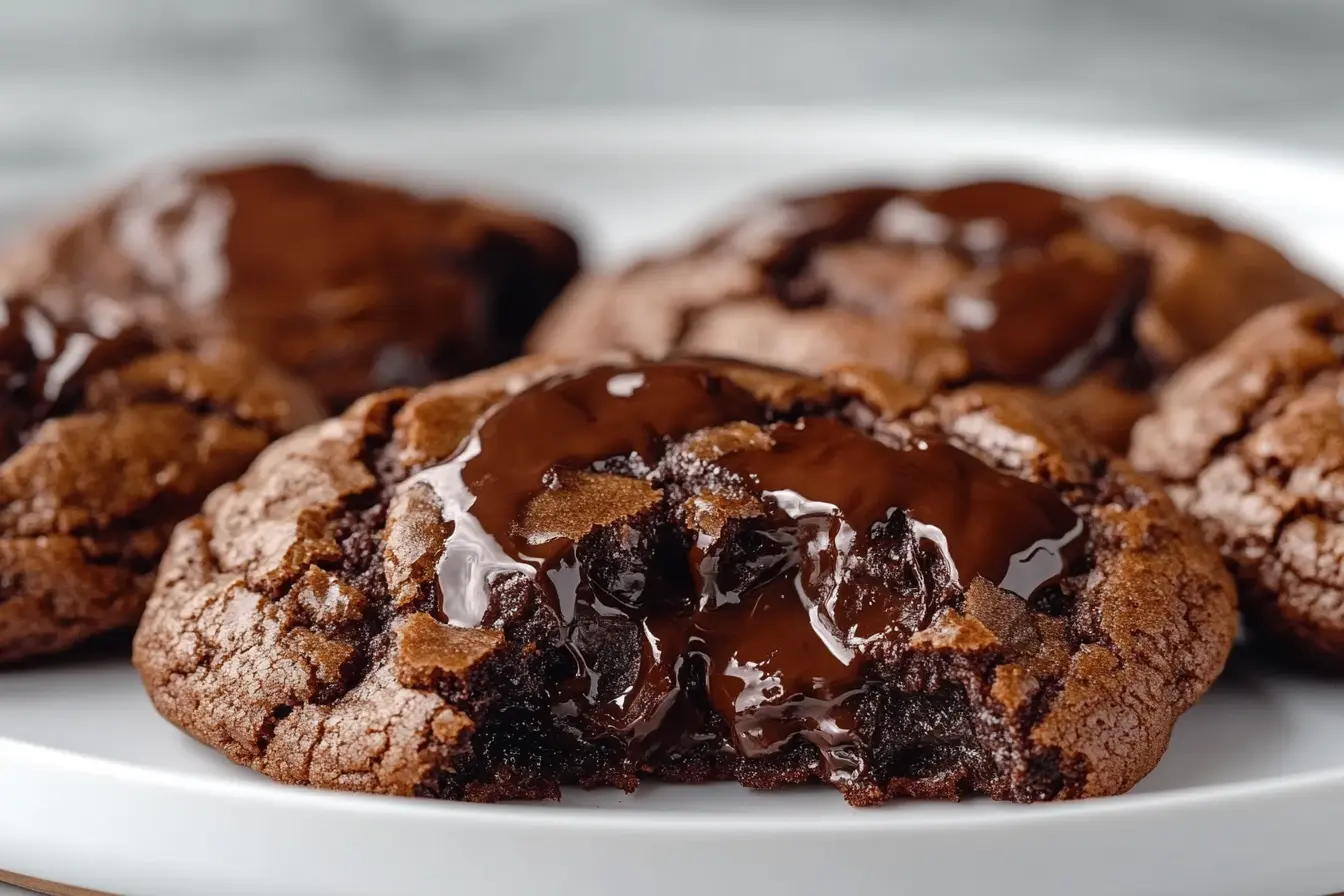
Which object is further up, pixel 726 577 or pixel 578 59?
pixel 726 577

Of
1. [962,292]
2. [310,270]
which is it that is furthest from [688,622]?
[310,270]

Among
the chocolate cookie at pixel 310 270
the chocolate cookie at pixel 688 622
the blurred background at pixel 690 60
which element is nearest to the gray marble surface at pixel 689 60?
the blurred background at pixel 690 60

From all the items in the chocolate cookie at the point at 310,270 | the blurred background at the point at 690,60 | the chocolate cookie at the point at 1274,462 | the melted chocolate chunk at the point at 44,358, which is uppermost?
the chocolate cookie at the point at 1274,462

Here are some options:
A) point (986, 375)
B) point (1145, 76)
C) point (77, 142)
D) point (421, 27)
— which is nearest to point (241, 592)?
point (986, 375)

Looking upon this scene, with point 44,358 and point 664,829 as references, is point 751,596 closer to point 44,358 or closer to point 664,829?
point 664,829

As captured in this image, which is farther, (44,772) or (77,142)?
(77,142)

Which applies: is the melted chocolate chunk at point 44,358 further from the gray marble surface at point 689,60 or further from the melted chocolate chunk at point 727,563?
the gray marble surface at point 689,60

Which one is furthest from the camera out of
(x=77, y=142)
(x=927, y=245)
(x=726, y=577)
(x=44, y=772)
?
(x=77, y=142)

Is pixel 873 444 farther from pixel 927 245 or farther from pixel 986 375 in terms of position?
pixel 927 245
